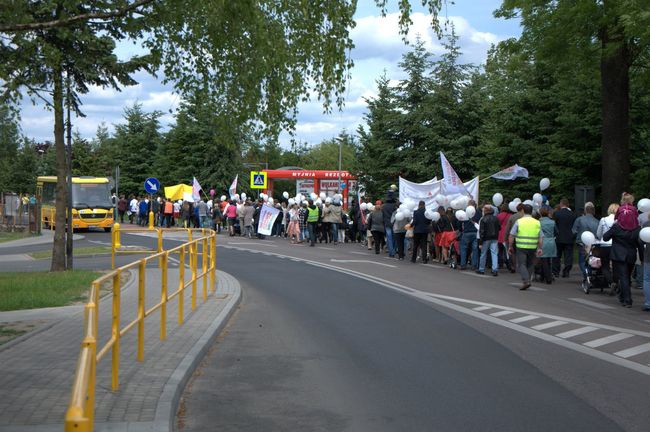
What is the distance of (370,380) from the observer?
314 inches

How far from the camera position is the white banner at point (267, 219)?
3594 cm

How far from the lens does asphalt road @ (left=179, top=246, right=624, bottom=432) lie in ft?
21.3

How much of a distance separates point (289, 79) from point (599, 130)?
802 inches

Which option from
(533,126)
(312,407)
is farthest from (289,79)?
(533,126)

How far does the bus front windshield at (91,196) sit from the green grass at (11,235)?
308 cm

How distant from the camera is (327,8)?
938 centimetres

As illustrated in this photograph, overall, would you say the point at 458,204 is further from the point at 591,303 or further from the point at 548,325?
the point at 548,325

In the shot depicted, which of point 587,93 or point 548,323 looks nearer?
point 548,323

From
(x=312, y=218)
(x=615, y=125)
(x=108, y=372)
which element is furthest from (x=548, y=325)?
(x=312, y=218)

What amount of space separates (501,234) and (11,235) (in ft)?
97.0

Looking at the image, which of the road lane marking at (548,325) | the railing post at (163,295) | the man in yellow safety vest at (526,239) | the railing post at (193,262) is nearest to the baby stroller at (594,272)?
the man in yellow safety vest at (526,239)

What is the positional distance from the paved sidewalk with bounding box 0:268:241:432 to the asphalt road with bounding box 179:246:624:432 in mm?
259

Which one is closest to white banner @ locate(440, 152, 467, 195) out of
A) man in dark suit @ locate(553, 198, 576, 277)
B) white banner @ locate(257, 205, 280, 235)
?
man in dark suit @ locate(553, 198, 576, 277)

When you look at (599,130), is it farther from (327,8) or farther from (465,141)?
(327,8)
